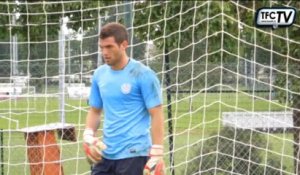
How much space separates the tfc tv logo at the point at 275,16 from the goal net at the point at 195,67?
1.00 feet

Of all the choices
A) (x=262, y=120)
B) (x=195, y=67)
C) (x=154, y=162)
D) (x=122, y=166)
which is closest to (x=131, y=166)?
(x=122, y=166)

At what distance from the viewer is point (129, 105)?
143 inches

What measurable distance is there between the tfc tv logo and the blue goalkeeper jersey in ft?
7.75

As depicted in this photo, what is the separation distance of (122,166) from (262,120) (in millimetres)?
3851

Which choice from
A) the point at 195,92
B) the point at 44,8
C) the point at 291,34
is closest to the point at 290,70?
the point at 291,34

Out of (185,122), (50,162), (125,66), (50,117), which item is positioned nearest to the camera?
(125,66)

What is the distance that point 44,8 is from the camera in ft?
22.0

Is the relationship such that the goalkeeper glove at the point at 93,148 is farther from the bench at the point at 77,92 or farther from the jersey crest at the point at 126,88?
the bench at the point at 77,92

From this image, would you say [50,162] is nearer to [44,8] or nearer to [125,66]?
[44,8]

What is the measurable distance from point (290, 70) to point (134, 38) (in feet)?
5.71

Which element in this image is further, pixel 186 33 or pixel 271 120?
pixel 271 120

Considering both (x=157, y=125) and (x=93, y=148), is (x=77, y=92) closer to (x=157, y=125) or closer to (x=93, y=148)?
(x=93, y=148)

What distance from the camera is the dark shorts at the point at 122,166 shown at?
11.9 ft

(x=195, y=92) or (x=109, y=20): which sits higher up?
(x=109, y=20)
